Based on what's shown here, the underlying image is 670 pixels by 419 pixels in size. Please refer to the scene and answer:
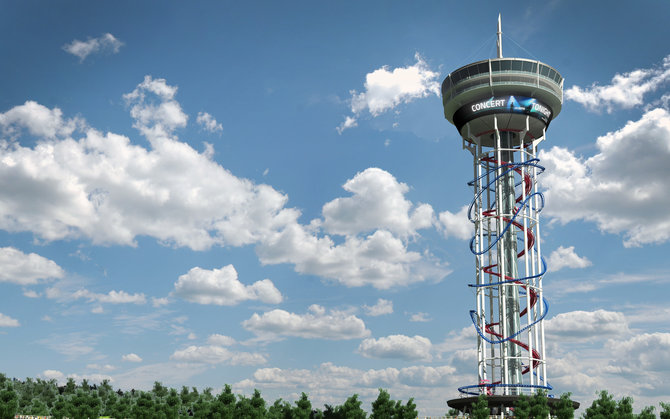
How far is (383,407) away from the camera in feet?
278

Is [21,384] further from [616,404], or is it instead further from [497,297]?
[616,404]

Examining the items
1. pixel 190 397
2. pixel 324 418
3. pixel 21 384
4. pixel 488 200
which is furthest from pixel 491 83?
pixel 21 384

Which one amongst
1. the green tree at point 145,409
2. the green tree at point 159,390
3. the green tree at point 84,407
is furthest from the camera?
the green tree at point 159,390

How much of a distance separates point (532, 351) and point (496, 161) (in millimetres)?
28863

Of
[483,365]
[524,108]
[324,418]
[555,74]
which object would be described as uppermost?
[555,74]

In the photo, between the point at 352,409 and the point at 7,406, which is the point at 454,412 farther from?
the point at 7,406

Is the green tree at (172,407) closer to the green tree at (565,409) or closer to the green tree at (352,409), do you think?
the green tree at (352,409)

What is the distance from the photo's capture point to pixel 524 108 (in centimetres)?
10000

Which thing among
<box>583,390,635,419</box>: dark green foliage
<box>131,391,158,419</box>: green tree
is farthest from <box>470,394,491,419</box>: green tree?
<box>131,391,158,419</box>: green tree

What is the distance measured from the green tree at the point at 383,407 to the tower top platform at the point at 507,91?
4357 centimetres

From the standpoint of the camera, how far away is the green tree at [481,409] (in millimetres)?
82750

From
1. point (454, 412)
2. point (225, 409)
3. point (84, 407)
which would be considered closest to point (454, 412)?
point (454, 412)

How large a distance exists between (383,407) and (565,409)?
71.3 feet

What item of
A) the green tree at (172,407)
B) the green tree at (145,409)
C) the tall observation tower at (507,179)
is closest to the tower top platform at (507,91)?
the tall observation tower at (507,179)
